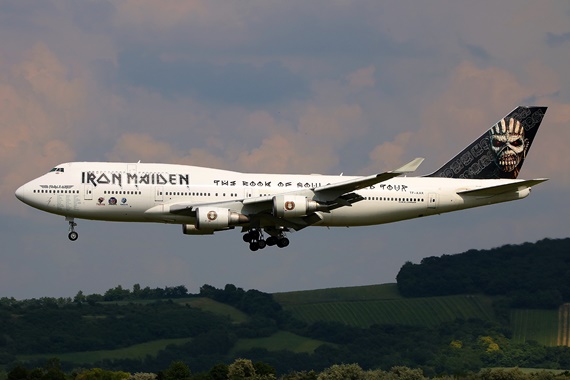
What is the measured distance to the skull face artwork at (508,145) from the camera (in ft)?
239

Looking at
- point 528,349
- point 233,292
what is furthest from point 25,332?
point 528,349

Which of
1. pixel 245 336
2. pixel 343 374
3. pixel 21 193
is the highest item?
pixel 21 193

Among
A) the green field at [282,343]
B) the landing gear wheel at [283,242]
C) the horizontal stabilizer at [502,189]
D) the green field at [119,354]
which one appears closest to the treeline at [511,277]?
the green field at [282,343]

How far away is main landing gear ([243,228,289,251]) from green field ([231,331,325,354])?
52.8 meters

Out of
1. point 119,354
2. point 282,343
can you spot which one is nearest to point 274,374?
point 282,343

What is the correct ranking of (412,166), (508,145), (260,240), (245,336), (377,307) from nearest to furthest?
(412,166) → (260,240) → (508,145) → (245,336) → (377,307)

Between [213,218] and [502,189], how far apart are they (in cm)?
1688

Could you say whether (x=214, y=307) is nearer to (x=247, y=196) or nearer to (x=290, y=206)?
(x=247, y=196)

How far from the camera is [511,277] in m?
133

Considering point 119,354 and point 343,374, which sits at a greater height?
point 119,354

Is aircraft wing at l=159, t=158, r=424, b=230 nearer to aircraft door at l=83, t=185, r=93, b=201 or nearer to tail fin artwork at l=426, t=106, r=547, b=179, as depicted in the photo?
aircraft door at l=83, t=185, r=93, b=201

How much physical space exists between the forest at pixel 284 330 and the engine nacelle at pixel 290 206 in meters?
43.4

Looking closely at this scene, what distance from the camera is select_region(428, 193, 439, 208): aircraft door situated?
68.5 metres

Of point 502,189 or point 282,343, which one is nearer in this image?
point 502,189
